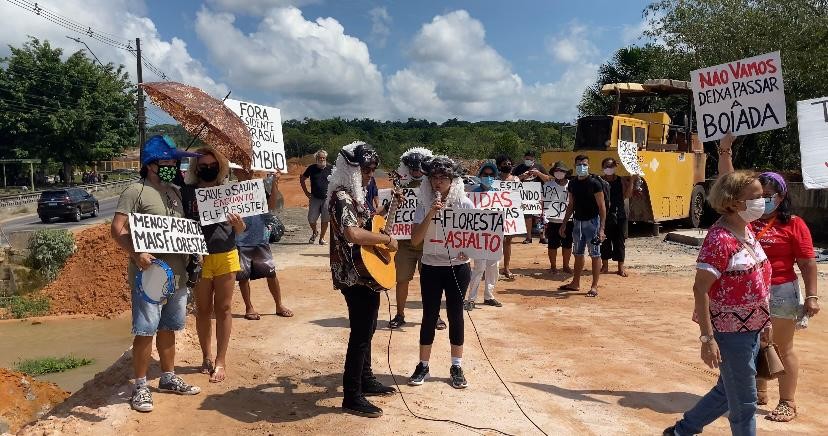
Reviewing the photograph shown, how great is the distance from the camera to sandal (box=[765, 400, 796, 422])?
15.0 ft

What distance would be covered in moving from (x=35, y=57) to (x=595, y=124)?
149 ft

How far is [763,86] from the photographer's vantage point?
254 inches

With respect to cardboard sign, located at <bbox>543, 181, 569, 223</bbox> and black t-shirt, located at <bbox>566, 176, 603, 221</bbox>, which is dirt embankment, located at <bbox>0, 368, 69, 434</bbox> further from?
cardboard sign, located at <bbox>543, 181, 569, 223</bbox>

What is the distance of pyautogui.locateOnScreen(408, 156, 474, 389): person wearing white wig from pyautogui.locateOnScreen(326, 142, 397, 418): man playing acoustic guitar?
1.81 feet

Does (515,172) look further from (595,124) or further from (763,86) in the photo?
(763,86)

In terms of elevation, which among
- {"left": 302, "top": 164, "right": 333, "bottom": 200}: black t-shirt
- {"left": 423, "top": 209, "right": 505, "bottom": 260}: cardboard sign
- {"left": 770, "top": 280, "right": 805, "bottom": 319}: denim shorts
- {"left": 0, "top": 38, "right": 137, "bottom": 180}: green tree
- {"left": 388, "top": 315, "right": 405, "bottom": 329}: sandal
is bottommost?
{"left": 388, "top": 315, "right": 405, "bottom": 329}: sandal

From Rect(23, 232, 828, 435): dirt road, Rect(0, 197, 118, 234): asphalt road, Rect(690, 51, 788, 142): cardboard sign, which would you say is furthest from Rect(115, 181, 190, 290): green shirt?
Rect(0, 197, 118, 234): asphalt road

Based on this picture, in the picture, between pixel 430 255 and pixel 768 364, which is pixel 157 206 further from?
pixel 768 364

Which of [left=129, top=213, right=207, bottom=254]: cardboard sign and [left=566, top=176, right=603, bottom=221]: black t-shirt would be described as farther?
[left=566, top=176, right=603, bottom=221]: black t-shirt

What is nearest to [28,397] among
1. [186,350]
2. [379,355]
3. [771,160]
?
[186,350]

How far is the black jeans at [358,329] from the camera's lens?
4605 mm

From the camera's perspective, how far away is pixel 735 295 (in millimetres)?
3547

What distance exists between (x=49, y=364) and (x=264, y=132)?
19.0 ft

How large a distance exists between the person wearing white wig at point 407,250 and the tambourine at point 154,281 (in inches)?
88.5
